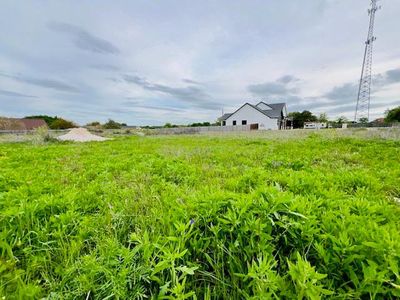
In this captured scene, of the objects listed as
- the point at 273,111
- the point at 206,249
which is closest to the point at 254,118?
the point at 273,111

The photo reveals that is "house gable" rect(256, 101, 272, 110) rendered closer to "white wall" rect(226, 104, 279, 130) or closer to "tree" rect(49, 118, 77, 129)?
"white wall" rect(226, 104, 279, 130)

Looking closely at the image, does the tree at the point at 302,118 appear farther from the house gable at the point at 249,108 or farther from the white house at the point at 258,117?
the house gable at the point at 249,108

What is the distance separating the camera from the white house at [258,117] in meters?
42.8

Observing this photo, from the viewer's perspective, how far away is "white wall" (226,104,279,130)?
42.8 m

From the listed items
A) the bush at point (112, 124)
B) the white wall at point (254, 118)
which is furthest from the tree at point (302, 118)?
the bush at point (112, 124)

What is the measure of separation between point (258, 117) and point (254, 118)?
832 millimetres

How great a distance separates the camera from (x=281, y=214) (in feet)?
5.35

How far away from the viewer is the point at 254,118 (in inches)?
1730

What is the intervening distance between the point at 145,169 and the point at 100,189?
5.54 feet

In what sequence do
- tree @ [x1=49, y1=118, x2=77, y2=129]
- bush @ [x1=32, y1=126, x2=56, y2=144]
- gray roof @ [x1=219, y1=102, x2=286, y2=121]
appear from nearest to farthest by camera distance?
1. bush @ [x1=32, y1=126, x2=56, y2=144]
2. gray roof @ [x1=219, y1=102, x2=286, y2=121]
3. tree @ [x1=49, y1=118, x2=77, y2=129]

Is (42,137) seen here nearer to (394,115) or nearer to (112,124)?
(112,124)

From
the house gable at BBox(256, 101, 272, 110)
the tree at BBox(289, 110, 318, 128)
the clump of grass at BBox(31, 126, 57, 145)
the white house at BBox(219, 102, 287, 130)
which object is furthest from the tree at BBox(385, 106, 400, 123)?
the clump of grass at BBox(31, 126, 57, 145)

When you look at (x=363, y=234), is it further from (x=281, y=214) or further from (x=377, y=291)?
(x=281, y=214)

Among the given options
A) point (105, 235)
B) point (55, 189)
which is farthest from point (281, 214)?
point (55, 189)
